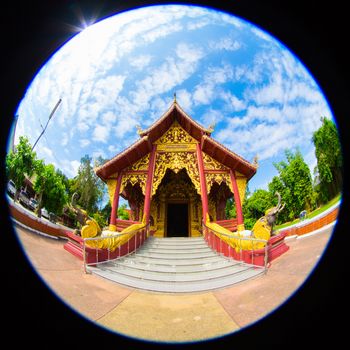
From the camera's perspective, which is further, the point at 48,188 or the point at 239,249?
the point at 48,188

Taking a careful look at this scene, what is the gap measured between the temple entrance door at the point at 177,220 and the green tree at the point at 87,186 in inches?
466

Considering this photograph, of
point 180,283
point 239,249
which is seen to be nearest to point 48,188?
point 180,283

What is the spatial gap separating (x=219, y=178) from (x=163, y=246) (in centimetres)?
414

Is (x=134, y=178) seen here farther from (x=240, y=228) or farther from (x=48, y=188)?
(x=240, y=228)

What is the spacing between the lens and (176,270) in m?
4.10

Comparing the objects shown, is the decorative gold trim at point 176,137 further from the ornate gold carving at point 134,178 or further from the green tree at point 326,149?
the green tree at point 326,149

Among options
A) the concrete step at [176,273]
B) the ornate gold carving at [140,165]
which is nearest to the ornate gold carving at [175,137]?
the ornate gold carving at [140,165]

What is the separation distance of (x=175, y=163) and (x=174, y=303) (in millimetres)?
6459

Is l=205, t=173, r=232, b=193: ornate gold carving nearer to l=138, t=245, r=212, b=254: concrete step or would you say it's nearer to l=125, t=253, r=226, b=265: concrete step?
l=138, t=245, r=212, b=254: concrete step

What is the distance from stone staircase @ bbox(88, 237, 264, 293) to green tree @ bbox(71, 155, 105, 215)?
15.6 meters

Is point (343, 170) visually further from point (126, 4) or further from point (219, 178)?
point (219, 178)

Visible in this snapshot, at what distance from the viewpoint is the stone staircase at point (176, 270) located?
10.7 ft

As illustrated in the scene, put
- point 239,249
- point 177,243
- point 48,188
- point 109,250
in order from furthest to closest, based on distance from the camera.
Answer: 1. point 48,188
2. point 177,243
3. point 109,250
4. point 239,249

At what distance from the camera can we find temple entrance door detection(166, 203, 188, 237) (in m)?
11.2
